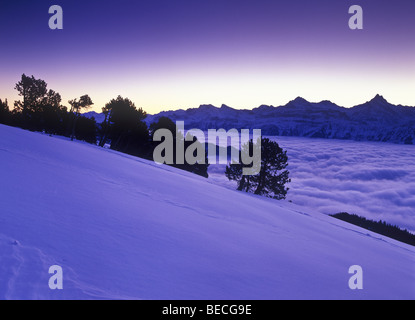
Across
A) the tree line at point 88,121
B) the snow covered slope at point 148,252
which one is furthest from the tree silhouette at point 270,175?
the snow covered slope at point 148,252

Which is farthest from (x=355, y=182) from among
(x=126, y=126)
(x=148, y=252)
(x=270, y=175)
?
(x=148, y=252)

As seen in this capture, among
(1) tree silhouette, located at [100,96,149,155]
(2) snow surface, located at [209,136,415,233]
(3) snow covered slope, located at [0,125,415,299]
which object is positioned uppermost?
(1) tree silhouette, located at [100,96,149,155]

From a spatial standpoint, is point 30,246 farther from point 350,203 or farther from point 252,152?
point 350,203

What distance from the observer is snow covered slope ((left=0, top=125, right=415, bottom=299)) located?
235 cm

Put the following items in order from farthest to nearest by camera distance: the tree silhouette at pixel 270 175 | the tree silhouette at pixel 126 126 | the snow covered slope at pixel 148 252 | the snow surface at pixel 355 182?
the snow surface at pixel 355 182 < the tree silhouette at pixel 126 126 < the tree silhouette at pixel 270 175 < the snow covered slope at pixel 148 252

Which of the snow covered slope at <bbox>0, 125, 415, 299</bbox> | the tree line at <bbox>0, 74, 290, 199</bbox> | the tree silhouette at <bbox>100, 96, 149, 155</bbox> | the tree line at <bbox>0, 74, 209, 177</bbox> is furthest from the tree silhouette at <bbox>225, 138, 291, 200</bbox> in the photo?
the snow covered slope at <bbox>0, 125, 415, 299</bbox>

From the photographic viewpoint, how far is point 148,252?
10.0 ft

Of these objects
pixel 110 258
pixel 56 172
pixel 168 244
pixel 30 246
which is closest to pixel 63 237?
pixel 30 246

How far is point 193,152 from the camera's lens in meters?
36.7

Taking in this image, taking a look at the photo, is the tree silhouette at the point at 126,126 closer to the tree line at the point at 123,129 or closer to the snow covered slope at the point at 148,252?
the tree line at the point at 123,129

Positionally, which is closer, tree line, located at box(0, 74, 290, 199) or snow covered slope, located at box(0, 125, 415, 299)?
snow covered slope, located at box(0, 125, 415, 299)

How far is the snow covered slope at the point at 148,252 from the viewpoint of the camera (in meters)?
2.35

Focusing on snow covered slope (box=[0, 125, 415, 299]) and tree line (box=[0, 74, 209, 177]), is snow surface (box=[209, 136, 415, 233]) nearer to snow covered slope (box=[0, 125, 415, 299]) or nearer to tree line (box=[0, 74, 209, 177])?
tree line (box=[0, 74, 209, 177])

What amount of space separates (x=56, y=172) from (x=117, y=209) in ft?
8.90
